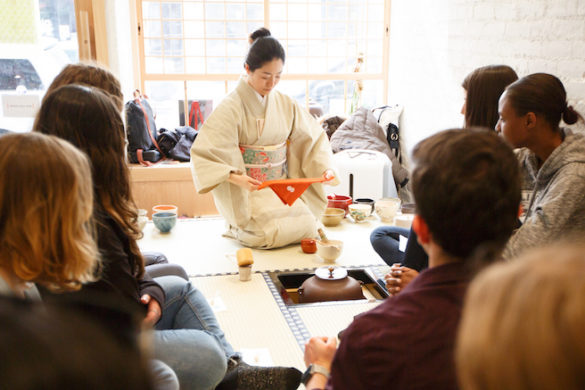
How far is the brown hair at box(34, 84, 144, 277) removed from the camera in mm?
1508

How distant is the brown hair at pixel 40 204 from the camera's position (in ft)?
3.46

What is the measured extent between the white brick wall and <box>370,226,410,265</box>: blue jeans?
40.4 inches

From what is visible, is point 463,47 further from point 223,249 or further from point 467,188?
point 467,188

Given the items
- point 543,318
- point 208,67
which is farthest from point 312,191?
point 543,318

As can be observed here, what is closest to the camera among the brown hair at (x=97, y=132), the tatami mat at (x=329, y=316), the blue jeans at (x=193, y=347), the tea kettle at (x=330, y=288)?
the brown hair at (x=97, y=132)

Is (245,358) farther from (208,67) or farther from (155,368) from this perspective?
(208,67)

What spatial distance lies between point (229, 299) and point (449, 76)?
2.56 meters

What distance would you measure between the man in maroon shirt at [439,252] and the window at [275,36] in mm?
4477

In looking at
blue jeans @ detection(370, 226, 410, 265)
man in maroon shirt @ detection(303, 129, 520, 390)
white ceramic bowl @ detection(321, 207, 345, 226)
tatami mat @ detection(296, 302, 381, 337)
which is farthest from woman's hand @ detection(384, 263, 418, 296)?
white ceramic bowl @ detection(321, 207, 345, 226)

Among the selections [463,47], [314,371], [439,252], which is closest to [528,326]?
[439,252]

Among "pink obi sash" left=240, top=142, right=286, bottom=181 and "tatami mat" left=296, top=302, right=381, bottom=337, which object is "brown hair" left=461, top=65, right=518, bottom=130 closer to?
"tatami mat" left=296, top=302, right=381, bottom=337

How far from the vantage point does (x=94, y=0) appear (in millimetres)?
4562

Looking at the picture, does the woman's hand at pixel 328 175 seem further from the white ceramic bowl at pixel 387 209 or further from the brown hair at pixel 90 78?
the brown hair at pixel 90 78

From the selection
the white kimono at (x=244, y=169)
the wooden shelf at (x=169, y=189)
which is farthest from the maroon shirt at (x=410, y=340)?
the wooden shelf at (x=169, y=189)
